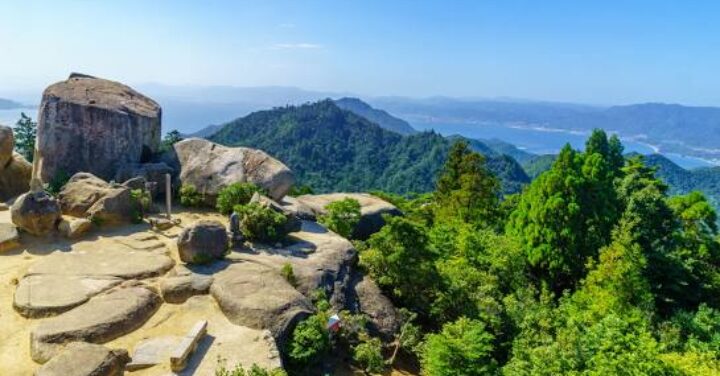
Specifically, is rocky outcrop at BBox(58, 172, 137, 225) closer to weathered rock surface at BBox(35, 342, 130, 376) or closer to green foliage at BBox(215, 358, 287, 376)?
weathered rock surface at BBox(35, 342, 130, 376)

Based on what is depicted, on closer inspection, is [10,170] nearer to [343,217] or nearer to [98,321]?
[98,321]

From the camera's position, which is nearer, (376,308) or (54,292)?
(54,292)

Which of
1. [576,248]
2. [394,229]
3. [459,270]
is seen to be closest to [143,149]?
[394,229]

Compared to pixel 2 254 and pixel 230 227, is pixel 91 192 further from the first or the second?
pixel 230 227

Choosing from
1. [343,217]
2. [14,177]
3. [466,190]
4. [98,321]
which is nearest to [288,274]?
[98,321]

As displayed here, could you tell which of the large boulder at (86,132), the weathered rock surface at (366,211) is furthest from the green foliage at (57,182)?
the weathered rock surface at (366,211)

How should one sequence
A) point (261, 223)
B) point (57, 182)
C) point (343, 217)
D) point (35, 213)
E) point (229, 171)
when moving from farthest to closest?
point (229, 171), point (57, 182), point (343, 217), point (261, 223), point (35, 213)

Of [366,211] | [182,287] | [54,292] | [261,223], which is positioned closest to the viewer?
[54,292]
